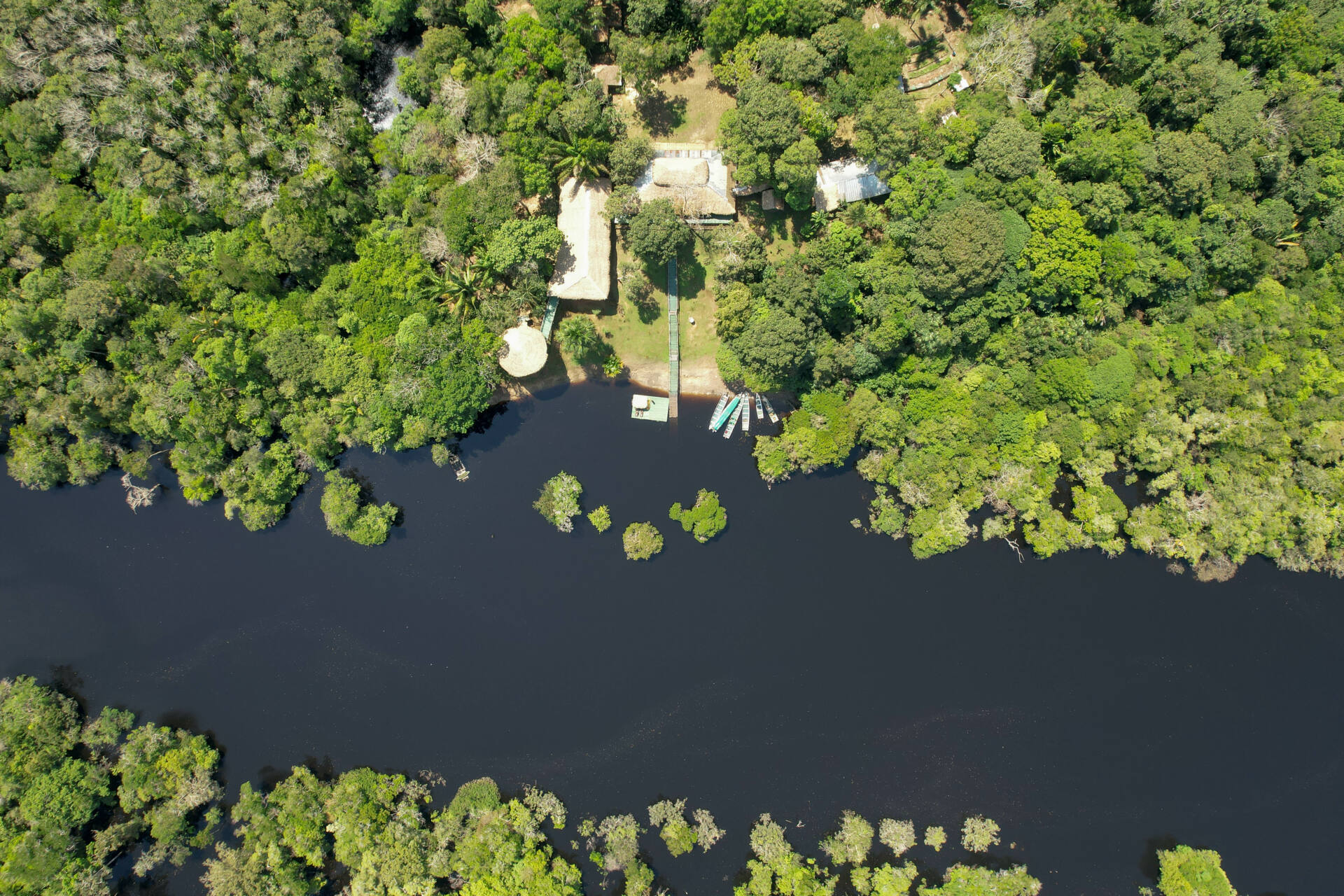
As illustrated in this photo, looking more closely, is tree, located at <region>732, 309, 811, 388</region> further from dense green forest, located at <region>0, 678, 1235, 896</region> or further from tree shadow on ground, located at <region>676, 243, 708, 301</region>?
dense green forest, located at <region>0, 678, 1235, 896</region>

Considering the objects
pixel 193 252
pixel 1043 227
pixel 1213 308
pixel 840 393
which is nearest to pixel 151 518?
pixel 193 252

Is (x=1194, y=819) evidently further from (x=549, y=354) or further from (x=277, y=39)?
(x=277, y=39)

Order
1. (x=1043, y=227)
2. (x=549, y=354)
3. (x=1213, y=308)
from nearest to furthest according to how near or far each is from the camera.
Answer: (x=1043, y=227) < (x=1213, y=308) < (x=549, y=354)

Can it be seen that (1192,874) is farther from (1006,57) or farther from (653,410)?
(1006,57)

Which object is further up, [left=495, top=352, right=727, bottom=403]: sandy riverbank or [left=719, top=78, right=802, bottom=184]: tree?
[left=719, top=78, right=802, bottom=184]: tree

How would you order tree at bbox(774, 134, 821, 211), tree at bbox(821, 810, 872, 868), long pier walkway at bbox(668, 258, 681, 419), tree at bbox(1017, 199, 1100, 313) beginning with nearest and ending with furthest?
1. tree at bbox(774, 134, 821, 211)
2. tree at bbox(1017, 199, 1100, 313)
3. tree at bbox(821, 810, 872, 868)
4. long pier walkway at bbox(668, 258, 681, 419)

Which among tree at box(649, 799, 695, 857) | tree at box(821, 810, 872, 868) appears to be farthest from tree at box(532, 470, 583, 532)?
tree at box(821, 810, 872, 868)

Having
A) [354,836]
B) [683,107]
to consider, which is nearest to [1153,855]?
[354,836]
